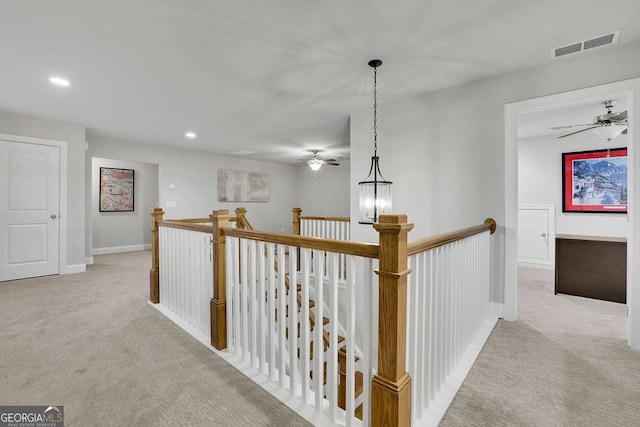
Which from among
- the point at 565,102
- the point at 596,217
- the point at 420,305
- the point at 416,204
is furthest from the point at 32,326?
the point at 596,217

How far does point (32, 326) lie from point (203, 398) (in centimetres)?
209

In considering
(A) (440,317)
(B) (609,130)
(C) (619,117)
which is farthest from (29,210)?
(B) (609,130)

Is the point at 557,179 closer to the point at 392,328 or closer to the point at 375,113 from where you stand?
the point at 375,113

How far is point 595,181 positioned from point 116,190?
940 centimetres

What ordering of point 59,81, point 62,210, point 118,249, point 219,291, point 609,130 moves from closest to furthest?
point 219,291 → point 59,81 → point 609,130 → point 62,210 → point 118,249

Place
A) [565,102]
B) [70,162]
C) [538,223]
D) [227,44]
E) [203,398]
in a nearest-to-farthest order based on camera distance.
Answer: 1. [203,398]
2. [227,44]
3. [565,102]
4. [70,162]
5. [538,223]

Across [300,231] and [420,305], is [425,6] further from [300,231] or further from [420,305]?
[300,231]

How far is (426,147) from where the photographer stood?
11.0 ft

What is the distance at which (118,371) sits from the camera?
187cm

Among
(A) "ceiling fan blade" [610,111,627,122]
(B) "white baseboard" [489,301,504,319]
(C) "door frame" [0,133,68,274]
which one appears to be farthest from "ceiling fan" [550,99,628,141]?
(C) "door frame" [0,133,68,274]

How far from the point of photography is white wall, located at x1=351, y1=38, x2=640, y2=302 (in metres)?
2.49

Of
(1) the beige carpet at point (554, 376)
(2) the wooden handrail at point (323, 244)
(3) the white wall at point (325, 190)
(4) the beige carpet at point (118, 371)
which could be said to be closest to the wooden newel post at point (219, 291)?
(4) the beige carpet at point (118, 371)

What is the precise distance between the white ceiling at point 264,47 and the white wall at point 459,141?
0.17 meters

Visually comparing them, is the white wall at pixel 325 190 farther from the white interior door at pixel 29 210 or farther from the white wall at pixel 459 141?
the white interior door at pixel 29 210
